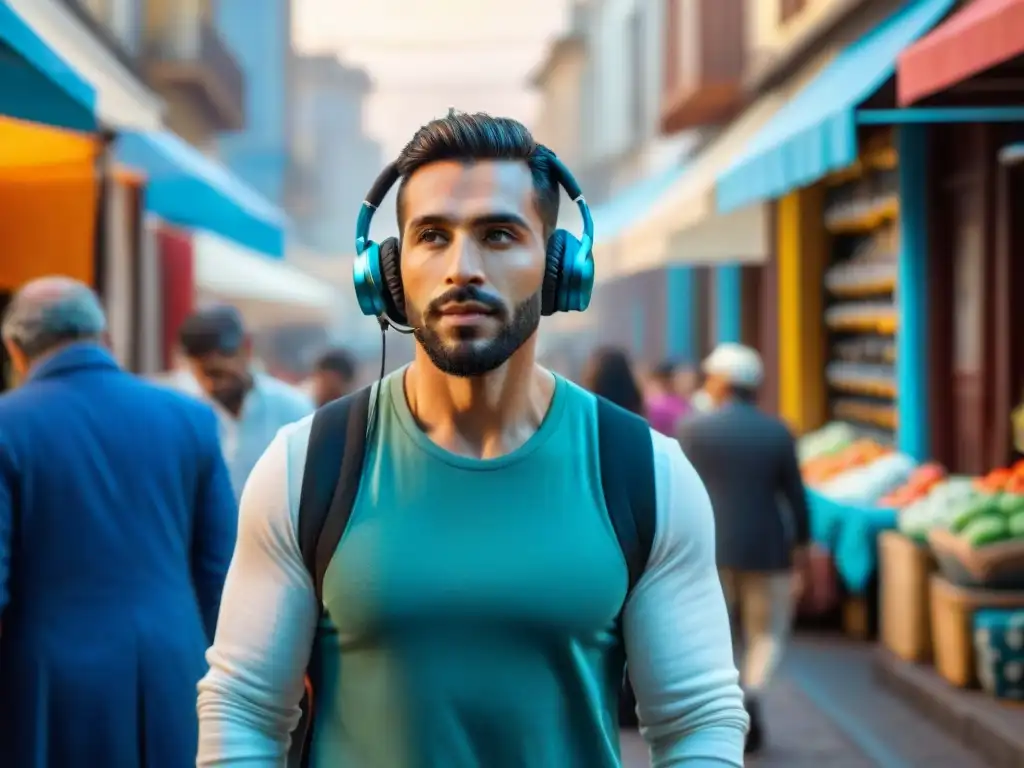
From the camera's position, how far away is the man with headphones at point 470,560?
8.29ft

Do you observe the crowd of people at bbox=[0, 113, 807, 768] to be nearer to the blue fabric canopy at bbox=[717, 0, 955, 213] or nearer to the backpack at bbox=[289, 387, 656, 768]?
the backpack at bbox=[289, 387, 656, 768]

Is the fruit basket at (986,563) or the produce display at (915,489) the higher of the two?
the produce display at (915,489)

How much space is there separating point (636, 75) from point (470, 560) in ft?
119

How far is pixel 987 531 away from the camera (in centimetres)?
876

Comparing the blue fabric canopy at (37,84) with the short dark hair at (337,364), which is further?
the short dark hair at (337,364)

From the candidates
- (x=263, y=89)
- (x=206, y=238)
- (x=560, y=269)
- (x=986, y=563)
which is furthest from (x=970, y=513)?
(x=263, y=89)

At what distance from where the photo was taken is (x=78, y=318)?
15.5 ft

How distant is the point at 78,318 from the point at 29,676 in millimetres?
979

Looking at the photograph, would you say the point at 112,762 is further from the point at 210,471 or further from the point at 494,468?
the point at 494,468

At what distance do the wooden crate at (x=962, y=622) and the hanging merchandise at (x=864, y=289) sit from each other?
4856mm

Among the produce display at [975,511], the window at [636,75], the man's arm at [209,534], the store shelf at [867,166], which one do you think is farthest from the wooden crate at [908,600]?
the window at [636,75]

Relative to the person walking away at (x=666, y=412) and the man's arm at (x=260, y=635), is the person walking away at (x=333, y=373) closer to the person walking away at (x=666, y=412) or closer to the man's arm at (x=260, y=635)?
the person walking away at (x=666, y=412)

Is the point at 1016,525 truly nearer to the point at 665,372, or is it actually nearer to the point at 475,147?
the point at 665,372

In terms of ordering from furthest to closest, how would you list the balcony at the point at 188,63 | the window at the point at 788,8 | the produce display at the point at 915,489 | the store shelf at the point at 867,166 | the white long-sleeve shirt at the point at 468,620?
the balcony at the point at 188,63, the window at the point at 788,8, the store shelf at the point at 867,166, the produce display at the point at 915,489, the white long-sleeve shirt at the point at 468,620
